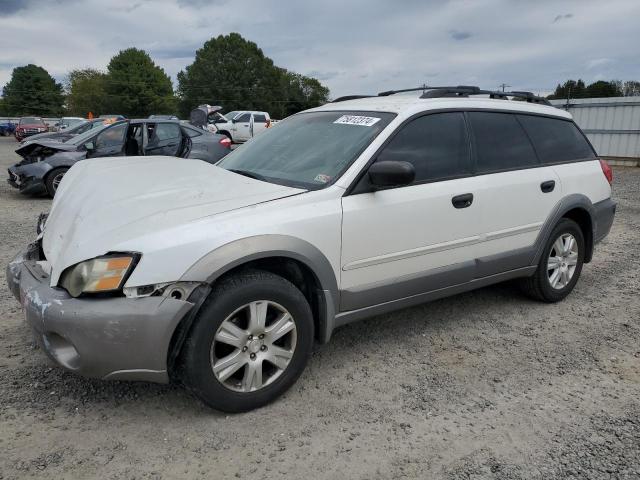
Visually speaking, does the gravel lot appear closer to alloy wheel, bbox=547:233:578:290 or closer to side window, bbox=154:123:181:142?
alloy wheel, bbox=547:233:578:290

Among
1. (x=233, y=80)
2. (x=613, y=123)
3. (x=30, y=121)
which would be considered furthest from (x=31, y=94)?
(x=613, y=123)

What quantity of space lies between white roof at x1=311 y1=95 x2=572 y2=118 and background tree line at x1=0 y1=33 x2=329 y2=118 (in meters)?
72.8

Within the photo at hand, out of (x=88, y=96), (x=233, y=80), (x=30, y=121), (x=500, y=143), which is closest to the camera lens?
(x=500, y=143)

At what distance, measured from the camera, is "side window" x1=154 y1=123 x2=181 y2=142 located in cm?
961

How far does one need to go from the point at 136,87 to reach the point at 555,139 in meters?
76.8

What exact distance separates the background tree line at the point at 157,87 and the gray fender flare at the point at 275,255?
243 ft

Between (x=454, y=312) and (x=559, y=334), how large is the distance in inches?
31.1

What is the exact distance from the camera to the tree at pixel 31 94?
79494 millimetres

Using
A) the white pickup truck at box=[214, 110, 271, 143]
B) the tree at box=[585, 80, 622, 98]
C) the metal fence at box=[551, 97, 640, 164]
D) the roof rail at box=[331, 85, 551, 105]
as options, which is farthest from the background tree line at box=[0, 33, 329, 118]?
the roof rail at box=[331, 85, 551, 105]

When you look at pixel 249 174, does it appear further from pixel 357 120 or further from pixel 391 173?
pixel 391 173

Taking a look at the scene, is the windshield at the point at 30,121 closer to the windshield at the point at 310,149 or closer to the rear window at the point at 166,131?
the rear window at the point at 166,131

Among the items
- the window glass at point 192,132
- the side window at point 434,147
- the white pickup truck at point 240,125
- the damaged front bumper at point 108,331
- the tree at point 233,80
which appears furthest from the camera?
the tree at point 233,80

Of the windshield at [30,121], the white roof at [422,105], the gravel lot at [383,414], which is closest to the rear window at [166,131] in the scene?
the gravel lot at [383,414]

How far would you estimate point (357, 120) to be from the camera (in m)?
3.48
